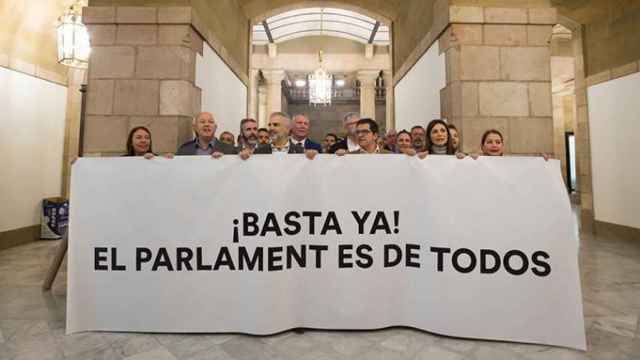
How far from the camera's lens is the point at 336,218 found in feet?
7.95

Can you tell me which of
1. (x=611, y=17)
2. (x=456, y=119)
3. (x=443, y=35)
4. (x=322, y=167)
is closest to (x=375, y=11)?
(x=443, y=35)

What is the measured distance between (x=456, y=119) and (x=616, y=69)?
454 cm

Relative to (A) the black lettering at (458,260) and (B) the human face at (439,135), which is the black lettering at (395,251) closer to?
(A) the black lettering at (458,260)

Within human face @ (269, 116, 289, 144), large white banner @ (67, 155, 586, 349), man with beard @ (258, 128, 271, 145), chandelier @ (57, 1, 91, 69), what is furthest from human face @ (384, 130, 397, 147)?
chandelier @ (57, 1, 91, 69)

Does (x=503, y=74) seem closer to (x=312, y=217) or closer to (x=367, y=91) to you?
(x=312, y=217)

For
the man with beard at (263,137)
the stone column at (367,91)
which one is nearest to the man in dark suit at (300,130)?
the man with beard at (263,137)

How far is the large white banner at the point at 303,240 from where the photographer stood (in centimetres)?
234

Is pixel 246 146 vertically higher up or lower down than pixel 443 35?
lower down

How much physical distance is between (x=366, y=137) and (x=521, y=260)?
1.45 meters

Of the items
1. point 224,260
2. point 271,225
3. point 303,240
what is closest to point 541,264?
point 303,240

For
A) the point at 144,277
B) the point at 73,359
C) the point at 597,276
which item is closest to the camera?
the point at 73,359

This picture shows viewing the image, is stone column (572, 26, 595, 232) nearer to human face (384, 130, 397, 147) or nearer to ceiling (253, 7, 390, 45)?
ceiling (253, 7, 390, 45)

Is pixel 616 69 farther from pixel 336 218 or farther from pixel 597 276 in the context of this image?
pixel 336 218

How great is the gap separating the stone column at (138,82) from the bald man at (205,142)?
800 millimetres
